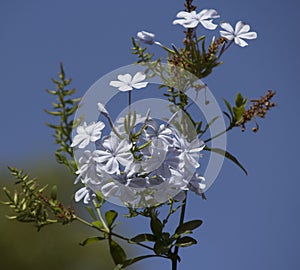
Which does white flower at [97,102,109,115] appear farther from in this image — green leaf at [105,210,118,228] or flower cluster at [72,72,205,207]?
green leaf at [105,210,118,228]

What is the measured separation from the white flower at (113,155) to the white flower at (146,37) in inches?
4.9

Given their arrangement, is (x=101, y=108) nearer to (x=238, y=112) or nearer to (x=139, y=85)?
(x=139, y=85)

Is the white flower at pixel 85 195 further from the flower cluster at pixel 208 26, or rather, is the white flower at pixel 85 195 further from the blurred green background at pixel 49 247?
the blurred green background at pixel 49 247

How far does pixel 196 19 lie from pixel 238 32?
0.06 metres

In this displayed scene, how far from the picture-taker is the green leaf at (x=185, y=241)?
0.73 metres

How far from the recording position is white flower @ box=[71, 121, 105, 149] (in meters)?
0.68

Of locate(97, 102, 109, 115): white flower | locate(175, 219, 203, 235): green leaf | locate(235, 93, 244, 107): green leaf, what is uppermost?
locate(235, 93, 244, 107): green leaf

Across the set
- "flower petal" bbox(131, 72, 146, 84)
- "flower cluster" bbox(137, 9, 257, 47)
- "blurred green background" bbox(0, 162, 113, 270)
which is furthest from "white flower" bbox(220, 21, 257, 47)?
"blurred green background" bbox(0, 162, 113, 270)

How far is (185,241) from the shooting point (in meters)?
0.75

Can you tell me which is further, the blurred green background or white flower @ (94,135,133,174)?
the blurred green background

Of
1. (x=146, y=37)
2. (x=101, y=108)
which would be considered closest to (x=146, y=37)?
(x=146, y=37)

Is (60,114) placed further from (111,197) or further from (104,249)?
(104,249)

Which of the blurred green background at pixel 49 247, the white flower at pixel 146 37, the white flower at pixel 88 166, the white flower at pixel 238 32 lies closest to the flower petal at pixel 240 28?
the white flower at pixel 238 32

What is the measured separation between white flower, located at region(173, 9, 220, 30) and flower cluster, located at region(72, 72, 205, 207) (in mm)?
84
